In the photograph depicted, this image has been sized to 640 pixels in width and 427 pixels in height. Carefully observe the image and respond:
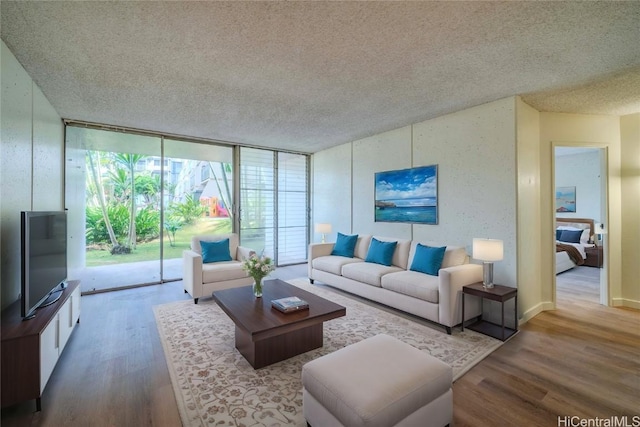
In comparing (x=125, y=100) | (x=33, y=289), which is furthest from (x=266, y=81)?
(x=33, y=289)

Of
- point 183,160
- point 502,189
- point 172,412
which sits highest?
point 183,160

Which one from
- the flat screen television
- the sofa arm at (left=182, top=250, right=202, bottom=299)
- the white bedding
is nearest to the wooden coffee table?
the sofa arm at (left=182, top=250, right=202, bottom=299)

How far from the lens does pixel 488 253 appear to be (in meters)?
3.03

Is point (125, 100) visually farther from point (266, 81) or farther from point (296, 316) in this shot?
point (296, 316)

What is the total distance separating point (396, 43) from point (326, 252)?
3.59 m

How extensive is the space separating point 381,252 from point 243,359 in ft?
8.26

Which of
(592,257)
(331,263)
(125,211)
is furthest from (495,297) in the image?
(125,211)

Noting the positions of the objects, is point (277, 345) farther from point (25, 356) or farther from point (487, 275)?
point (487, 275)

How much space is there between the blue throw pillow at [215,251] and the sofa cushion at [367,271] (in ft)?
6.33

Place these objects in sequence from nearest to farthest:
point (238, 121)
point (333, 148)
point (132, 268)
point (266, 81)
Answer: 1. point (266, 81)
2. point (238, 121)
3. point (132, 268)
4. point (333, 148)

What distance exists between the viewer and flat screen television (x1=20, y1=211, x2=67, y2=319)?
2.02 m

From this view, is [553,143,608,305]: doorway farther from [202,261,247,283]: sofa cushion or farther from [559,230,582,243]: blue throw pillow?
[202,261,247,283]: sofa cushion

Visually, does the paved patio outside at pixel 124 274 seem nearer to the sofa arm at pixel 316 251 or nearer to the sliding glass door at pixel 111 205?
the sliding glass door at pixel 111 205

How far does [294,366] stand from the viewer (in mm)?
2420
